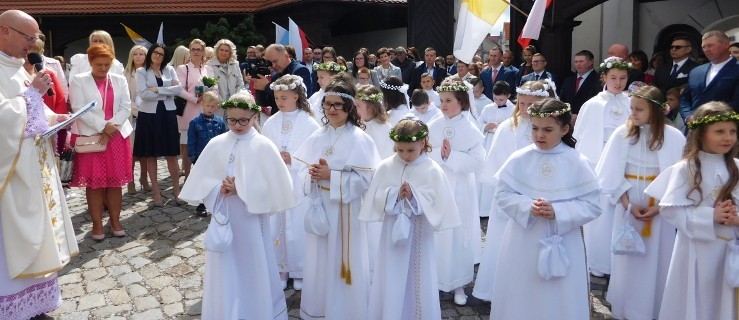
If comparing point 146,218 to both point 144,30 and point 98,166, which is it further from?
point 144,30

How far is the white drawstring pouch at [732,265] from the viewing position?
3.82 meters

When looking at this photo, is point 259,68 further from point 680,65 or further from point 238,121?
point 680,65

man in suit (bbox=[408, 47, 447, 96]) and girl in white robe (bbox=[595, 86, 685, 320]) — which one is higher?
man in suit (bbox=[408, 47, 447, 96])

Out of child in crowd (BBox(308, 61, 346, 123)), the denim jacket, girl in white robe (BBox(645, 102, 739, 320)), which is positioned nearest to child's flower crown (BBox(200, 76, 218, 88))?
the denim jacket

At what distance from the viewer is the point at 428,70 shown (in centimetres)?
1256

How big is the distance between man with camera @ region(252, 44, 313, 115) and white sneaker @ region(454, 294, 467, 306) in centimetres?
343

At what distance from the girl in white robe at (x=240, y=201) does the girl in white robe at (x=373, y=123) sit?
1021 millimetres

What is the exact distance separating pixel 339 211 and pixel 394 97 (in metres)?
2.68

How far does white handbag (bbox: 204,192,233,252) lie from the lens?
4289 millimetres

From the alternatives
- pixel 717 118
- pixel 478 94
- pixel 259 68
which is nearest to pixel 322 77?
pixel 259 68

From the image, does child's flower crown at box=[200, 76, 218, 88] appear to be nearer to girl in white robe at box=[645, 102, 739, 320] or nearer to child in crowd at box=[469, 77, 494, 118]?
child in crowd at box=[469, 77, 494, 118]

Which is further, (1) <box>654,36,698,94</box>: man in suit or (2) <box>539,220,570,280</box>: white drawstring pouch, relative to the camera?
(1) <box>654,36,698,94</box>: man in suit

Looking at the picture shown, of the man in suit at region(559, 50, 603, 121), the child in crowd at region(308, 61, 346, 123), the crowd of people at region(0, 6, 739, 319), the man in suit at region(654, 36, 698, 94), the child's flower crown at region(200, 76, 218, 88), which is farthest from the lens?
the child's flower crown at region(200, 76, 218, 88)

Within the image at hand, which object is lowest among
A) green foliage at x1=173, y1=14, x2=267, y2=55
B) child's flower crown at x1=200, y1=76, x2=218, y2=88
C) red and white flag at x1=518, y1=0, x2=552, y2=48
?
child's flower crown at x1=200, y1=76, x2=218, y2=88
